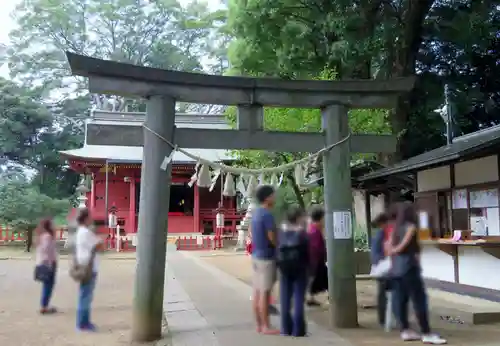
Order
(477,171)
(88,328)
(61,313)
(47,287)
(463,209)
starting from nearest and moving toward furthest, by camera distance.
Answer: (88,328), (47,287), (61,313), (477,171), (463,209)

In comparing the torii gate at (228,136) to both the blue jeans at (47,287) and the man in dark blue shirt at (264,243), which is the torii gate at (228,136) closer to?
the man in dark blue shirt at (264,243)

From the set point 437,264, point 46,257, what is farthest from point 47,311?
point 437,264

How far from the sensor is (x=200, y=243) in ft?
84.8

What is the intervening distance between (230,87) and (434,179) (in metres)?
6.34

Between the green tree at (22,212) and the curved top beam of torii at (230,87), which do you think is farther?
the green tree at (22,212)

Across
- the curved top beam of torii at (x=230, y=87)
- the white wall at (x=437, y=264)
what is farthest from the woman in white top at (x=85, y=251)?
the white wall at (x=437, y=264)

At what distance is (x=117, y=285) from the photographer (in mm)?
12820

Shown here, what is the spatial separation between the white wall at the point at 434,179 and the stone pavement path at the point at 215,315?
4780mm

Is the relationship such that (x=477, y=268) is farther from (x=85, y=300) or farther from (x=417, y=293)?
(x=85, y=300)

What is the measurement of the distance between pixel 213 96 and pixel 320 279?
11.5ft

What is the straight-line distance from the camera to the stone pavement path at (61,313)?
6.83m

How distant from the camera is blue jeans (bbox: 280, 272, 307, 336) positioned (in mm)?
6133

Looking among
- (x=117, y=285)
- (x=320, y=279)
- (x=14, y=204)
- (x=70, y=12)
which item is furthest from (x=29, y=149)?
(x=320, y=279)

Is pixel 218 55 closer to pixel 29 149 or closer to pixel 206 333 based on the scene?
pixel 29 149
